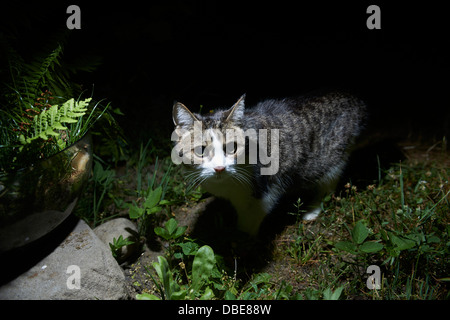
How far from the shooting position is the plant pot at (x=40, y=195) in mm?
1407

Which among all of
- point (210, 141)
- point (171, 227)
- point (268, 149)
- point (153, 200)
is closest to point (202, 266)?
point (171, 227)

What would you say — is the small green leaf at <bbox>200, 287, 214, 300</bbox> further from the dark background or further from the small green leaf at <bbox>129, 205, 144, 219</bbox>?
the dark background

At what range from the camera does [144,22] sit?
2.73m

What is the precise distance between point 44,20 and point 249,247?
1.82m

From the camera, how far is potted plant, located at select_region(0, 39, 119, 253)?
1.43 m

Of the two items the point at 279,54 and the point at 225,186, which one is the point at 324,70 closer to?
the point at 279,54

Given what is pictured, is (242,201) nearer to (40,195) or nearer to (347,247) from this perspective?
(347,247)

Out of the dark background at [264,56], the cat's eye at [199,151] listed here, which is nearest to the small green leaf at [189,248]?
the cat's eye at [199,151]

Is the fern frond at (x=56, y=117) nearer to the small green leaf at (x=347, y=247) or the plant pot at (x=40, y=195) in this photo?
the plant pot at (x=40, y=195)

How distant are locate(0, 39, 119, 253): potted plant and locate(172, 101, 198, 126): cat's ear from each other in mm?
424

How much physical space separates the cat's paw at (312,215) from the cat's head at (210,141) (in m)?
0.64

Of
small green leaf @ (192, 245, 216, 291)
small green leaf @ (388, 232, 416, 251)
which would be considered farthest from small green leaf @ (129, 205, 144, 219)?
small green leaf @ (388, 232, 416, 251)

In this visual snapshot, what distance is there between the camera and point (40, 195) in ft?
4.92

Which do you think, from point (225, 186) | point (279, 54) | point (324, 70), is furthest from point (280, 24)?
point (225, 186)
